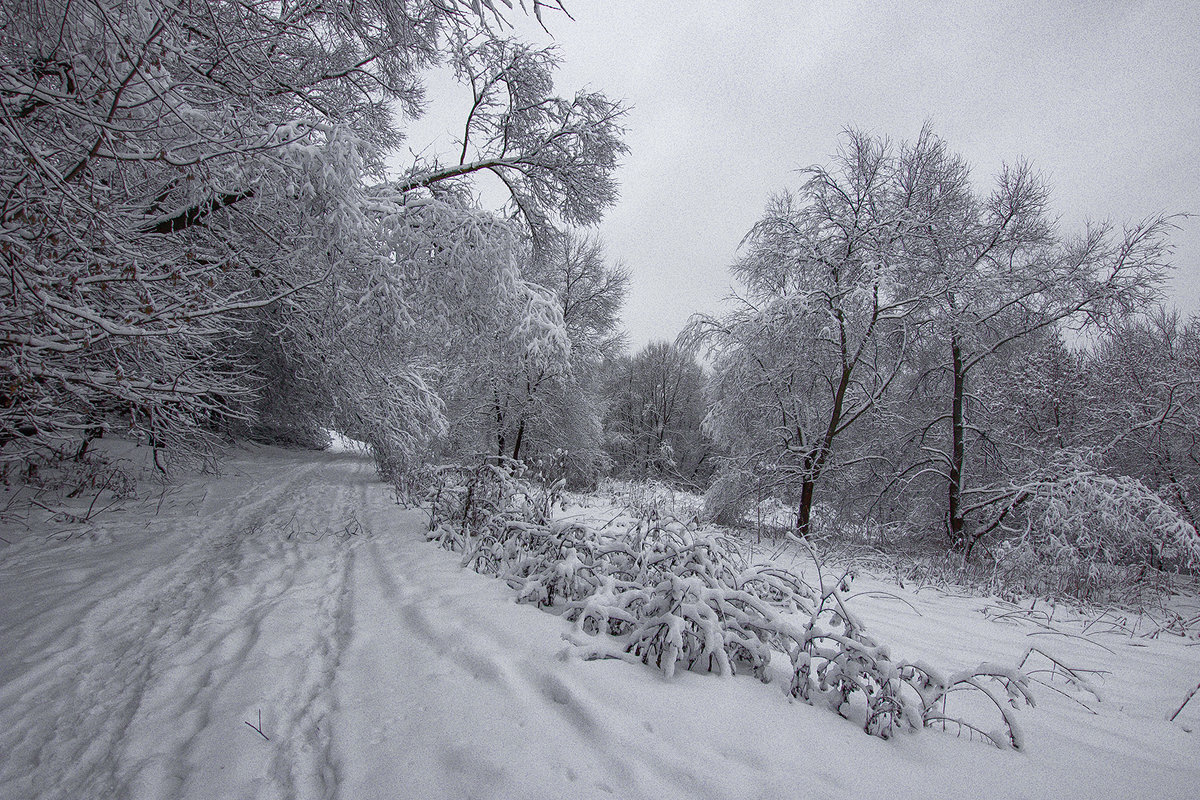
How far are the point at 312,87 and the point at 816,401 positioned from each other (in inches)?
397

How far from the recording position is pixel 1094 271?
8305 millimetres

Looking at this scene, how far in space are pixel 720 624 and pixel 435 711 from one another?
141 cm

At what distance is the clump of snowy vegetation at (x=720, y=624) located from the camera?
2104 millimetres

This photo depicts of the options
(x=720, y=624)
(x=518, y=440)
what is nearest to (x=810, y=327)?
(x=720, y=624)

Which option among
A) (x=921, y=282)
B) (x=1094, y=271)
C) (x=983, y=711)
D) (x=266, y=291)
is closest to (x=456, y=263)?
(x=266, y=291)

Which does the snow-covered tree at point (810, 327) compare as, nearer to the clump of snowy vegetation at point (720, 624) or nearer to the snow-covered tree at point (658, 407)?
the clump of snowy vegetation at point (720, 624)

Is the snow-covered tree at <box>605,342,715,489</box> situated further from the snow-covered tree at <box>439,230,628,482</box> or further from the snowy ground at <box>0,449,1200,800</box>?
the snowy ground at <box>0,449,1200,800</box>

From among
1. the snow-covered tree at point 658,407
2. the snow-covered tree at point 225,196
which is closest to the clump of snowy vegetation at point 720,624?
the snow-covered tree at point 225,196

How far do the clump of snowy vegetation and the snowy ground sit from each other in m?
0.12

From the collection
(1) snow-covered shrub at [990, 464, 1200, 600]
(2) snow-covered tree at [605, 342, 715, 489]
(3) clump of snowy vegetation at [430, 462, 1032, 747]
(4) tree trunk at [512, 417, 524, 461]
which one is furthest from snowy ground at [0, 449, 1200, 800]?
(2) snow-covered tree at [605, 342, 715, 489]

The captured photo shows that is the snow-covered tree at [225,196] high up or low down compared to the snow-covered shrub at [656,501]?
up

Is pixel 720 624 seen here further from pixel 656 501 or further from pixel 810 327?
pixel 810 327

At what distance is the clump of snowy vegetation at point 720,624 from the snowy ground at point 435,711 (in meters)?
0.12

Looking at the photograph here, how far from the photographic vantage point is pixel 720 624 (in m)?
2.43
